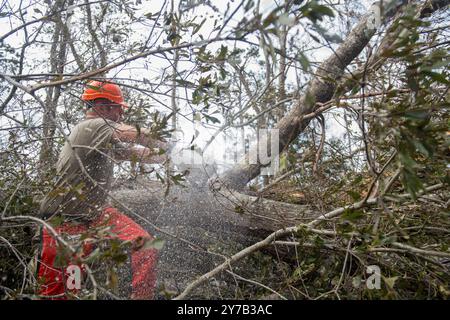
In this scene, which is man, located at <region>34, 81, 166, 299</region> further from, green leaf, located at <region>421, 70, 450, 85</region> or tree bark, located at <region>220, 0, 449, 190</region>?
green leaf, located at <region>421, 70, 450, 85</region>

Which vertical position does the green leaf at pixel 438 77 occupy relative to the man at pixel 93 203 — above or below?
above

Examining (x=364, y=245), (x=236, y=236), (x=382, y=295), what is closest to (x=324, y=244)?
(x=364, y=245)

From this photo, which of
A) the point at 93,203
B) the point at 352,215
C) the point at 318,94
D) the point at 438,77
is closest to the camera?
the point at 438,77

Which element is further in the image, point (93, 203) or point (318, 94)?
point (318, 94)

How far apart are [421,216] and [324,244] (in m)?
0.79

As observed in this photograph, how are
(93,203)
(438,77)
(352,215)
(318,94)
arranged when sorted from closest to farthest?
(438,77) → (352,215) → (93,203) → (318,94)

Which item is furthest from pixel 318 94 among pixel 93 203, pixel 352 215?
pixel 93 203

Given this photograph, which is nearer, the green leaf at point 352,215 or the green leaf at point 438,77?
the green leaf at point 438,77

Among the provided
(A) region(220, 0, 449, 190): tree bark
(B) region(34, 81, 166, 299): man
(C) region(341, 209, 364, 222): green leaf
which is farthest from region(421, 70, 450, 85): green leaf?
(A) region(220, 0, 449, 190): tree bark

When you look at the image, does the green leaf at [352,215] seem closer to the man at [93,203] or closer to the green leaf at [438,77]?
the green leaf at [438,77]

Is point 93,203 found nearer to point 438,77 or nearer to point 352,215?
→ point 352,215

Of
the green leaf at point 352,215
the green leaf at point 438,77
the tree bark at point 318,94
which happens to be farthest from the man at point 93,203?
the green leaf at point 438,77

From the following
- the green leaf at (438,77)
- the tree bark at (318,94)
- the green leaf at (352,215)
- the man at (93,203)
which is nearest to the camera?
the green leaf at (438,77)
